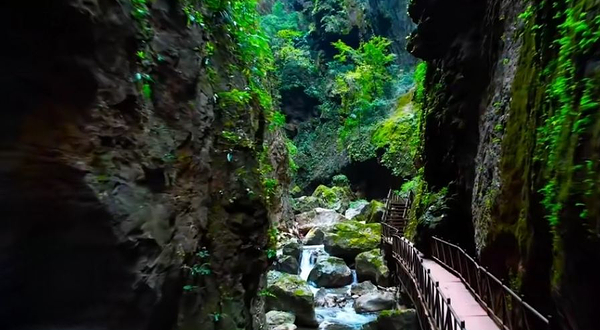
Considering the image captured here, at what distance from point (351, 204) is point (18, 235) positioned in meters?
25.9

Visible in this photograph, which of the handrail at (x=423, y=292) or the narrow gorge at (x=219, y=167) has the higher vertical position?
the narrow gorge at (x=219, y=167)

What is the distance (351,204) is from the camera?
1110 inches

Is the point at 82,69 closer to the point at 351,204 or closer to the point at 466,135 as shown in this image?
the point at 466,135

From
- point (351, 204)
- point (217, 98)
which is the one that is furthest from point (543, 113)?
point (351, 204)

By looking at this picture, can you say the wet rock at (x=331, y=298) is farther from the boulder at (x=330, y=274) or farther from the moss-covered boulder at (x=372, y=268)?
the moss-covered boulder at (x=372, y=268)

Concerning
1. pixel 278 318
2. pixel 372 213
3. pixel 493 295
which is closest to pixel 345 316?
pixel 278 318

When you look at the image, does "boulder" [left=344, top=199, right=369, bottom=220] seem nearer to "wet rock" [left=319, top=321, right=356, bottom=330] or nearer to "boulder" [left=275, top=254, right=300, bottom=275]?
"boulder" [left=275, top=254, right=300, bottom=275]

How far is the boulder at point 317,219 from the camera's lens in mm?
24844

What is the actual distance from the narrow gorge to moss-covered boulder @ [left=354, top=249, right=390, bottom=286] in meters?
3.64

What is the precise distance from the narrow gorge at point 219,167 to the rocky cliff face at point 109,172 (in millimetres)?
16

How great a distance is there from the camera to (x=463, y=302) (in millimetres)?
7371

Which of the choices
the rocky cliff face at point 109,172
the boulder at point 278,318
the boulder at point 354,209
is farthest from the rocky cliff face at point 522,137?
the boulder at point 354,209

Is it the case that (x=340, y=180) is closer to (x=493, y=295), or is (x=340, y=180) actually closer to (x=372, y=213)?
(x=372, y=213)

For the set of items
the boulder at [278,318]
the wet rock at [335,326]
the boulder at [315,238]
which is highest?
the boulder at [315,238]
